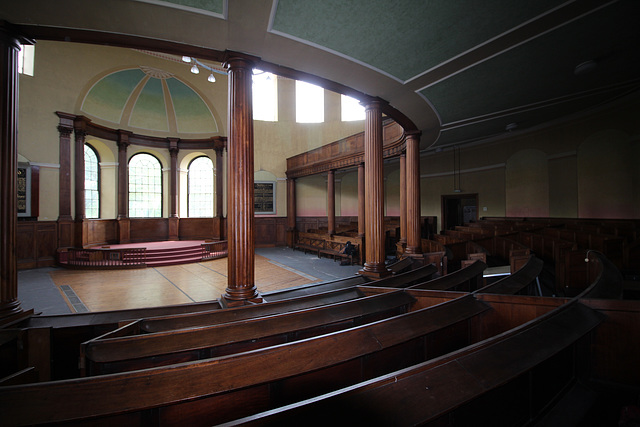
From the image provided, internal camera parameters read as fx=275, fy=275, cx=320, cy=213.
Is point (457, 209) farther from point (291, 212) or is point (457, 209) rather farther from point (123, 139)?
point (123, 139)

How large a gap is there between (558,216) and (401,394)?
474 inches

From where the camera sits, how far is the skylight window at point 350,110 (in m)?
14.0

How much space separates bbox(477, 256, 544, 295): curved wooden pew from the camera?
8.55ft

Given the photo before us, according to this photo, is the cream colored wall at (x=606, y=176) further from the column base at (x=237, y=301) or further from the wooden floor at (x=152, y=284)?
the column base at (x=237, y=301)

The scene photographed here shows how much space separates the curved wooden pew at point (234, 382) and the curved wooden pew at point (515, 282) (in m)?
0.72

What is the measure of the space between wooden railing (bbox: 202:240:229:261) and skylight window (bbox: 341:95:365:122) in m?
8.69

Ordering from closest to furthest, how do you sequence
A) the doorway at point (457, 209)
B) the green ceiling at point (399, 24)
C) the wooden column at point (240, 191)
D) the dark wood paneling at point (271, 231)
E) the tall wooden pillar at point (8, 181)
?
the green ceiling at point (399, 24), the tall wooden pillar at point (8, 181), the wooden column at point (240, 191), the doorway at point (457, 209), the dark wood paneling at point (271, 231)

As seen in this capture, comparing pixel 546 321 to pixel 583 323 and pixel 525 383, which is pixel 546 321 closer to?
pixel 583 323

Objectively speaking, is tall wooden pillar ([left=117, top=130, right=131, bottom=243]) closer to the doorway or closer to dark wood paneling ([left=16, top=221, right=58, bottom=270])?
→ dark wood paneling ([left=16, top=221, right=58, bottom=270])

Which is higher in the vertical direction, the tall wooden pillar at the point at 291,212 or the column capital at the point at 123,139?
the column capital at the point at 123,139

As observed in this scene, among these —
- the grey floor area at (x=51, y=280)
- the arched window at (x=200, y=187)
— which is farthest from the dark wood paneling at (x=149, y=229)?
the grey floor area at (x=51, y=280)

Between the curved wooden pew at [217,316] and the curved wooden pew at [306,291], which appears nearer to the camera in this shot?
the curved wooden pew at [217,316]

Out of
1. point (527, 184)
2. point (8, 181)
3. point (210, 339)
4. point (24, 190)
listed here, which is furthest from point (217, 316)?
point (527, 184)

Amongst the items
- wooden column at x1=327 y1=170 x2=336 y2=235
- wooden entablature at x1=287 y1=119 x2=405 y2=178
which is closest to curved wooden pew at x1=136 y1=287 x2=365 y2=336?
wooden entablature at x1=287 y1=119 x2=405 y2=178
